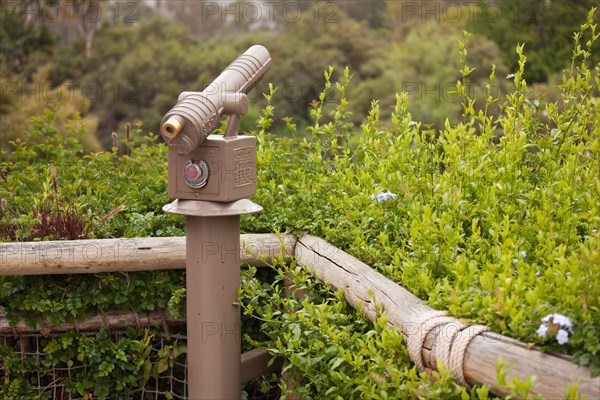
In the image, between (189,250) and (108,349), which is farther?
(108,349)

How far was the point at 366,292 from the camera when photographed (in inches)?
106

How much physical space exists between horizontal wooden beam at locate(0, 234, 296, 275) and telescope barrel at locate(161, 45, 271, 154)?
646 mm

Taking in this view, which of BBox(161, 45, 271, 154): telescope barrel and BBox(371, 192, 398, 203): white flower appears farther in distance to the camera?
BBox(371, 192, 398, 203): white flower

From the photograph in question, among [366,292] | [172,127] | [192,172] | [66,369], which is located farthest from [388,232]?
[66,369]

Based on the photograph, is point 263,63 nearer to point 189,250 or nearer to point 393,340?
point 189,250

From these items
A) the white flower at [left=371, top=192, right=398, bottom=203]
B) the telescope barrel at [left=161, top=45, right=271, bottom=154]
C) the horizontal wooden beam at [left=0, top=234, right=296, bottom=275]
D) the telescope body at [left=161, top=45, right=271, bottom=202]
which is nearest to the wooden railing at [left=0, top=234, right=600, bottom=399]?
the horizontal wooden beam at [left=0, top=234, right=296, bottom=275]

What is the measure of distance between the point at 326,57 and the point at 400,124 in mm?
29619

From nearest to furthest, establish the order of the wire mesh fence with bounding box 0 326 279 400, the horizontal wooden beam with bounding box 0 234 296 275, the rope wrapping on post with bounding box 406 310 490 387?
the rope wrapping on post with bounding box 406 310 490 387 < the horizontal wooden beam with bounding box 0 234 296 275 < the wire mesh fence with bounding box 0 326 279 400

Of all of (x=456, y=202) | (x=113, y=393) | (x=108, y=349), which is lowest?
(x=113, y=393)

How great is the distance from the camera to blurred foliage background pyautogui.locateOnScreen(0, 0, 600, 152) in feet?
90.1

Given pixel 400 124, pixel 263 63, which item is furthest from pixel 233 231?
pixel 400 124

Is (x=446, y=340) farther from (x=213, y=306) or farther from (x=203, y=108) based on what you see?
(x=203, y=108)

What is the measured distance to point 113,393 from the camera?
3303 millimetres

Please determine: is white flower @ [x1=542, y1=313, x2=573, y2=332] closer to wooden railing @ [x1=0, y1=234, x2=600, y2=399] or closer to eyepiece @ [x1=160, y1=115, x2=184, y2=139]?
wooden railing @ [x1=0, y1=234, x2=600, y2=399]
